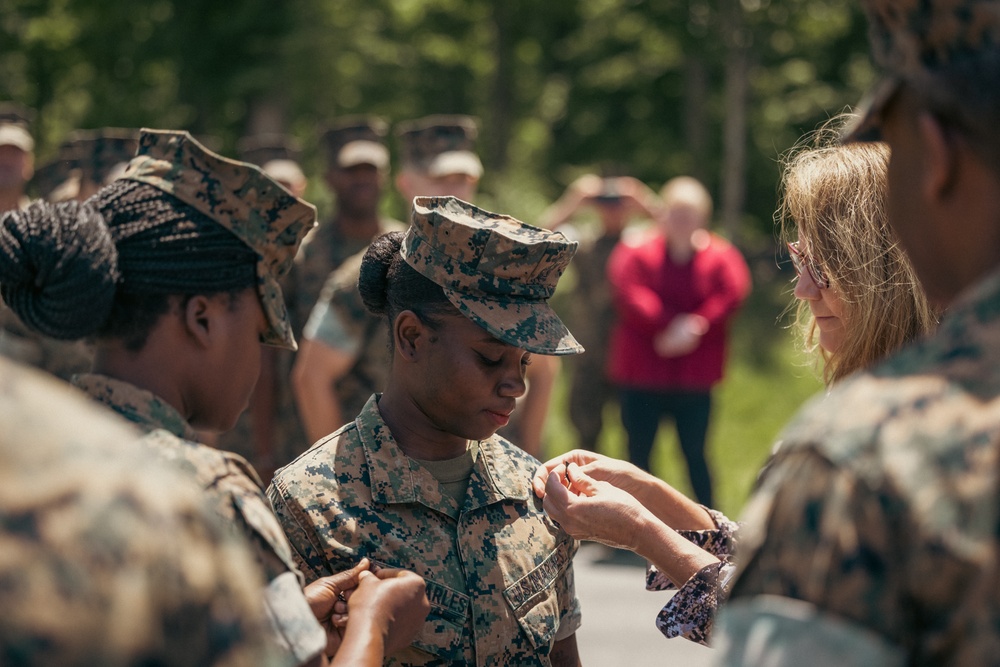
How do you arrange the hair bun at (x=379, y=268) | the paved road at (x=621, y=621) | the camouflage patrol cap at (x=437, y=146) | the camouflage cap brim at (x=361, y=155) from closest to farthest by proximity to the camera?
the hair bun at (x=379, y=268) < the paved road at (x=621, y=621) < the camouflage patrol cap at (x=437, y=146) < the camouflage cap brim at (x=361, y=155)

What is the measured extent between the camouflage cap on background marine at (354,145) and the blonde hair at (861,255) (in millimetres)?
4783

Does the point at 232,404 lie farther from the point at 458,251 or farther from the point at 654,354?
the point at 654,354

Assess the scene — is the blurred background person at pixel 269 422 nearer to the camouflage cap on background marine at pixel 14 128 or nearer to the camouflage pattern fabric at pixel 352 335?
the camouflage pattern fabric at pixel 352 335

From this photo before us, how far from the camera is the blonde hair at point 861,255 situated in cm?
309

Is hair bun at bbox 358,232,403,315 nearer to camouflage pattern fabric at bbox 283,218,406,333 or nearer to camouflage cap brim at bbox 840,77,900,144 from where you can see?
camouflage cap brim at bbox 840,77,900,144

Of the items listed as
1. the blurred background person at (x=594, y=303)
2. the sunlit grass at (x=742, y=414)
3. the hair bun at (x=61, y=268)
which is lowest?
the sunlit grass at (x=742, y=414)

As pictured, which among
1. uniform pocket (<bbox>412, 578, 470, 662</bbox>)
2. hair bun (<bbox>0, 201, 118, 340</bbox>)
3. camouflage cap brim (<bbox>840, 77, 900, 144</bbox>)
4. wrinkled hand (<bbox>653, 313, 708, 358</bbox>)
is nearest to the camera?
camouflage cap brim (<bbox>840, 77, 900, 144</bbox>)

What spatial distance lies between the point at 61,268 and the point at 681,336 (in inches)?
276

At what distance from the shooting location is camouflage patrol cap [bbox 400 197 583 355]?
315cm

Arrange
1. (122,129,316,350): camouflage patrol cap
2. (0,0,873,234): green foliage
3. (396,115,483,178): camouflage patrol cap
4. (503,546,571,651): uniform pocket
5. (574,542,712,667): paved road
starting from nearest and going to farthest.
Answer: (122,129,316,350): camouflage patrol cap, (503,546,571,651): uniform pocket, (574,542,712,667): paved road, (396,115,483,178): camouflage patrol cap, (0,0,873,234): green foliage

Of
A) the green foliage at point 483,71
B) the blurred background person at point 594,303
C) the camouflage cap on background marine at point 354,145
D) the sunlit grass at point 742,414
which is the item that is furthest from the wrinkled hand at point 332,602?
the green foliage at point 483,71

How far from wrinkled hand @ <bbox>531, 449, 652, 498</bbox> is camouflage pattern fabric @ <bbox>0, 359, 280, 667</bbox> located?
68.9 inches

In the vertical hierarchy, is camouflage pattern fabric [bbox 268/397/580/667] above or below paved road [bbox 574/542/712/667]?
above

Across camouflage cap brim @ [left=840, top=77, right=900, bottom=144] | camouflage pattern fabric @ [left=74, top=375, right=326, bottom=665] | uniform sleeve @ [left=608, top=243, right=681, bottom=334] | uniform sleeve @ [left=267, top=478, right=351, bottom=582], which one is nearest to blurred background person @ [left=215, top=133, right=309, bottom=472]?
uniform sleeve @ [left=608, top=243, right=681, bottom=334]
